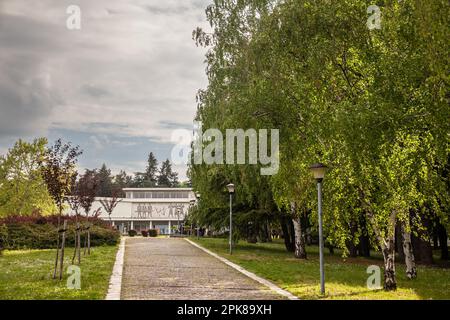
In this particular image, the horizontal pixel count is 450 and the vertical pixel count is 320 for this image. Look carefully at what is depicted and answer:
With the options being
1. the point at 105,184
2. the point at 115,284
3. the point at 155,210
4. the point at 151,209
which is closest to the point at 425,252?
the point at 115,284

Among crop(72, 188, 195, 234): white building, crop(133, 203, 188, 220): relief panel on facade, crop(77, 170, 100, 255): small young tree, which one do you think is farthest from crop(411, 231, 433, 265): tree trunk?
crop(133, 203, 188, 220): relief panel on facade

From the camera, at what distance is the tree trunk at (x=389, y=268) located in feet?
40.1

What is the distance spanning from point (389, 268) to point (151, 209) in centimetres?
7526

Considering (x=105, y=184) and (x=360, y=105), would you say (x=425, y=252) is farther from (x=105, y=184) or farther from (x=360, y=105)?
(x=105, y=184)

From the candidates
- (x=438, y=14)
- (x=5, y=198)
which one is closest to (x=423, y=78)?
(x=438, y=14)

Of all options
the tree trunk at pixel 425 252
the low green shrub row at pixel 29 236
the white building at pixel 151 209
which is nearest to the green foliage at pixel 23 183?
the low green shrub row at pixel 29 236

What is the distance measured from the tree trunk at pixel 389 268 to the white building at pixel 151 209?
71.1 meters

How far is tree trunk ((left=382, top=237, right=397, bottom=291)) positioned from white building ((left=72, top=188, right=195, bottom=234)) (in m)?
71.1

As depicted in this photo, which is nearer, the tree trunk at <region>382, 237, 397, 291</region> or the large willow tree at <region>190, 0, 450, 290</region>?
the large willow tree at <region>190, 0, 450, 290</region>

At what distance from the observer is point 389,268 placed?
12.4 metres

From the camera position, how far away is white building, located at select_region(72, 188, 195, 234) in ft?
275

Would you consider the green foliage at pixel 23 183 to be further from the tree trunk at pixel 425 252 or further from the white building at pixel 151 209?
the white building at pixel 151 209

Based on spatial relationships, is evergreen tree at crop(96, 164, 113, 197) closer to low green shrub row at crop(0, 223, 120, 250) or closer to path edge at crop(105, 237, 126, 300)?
low green shrub row at crop(0, 223, 120, 250)
